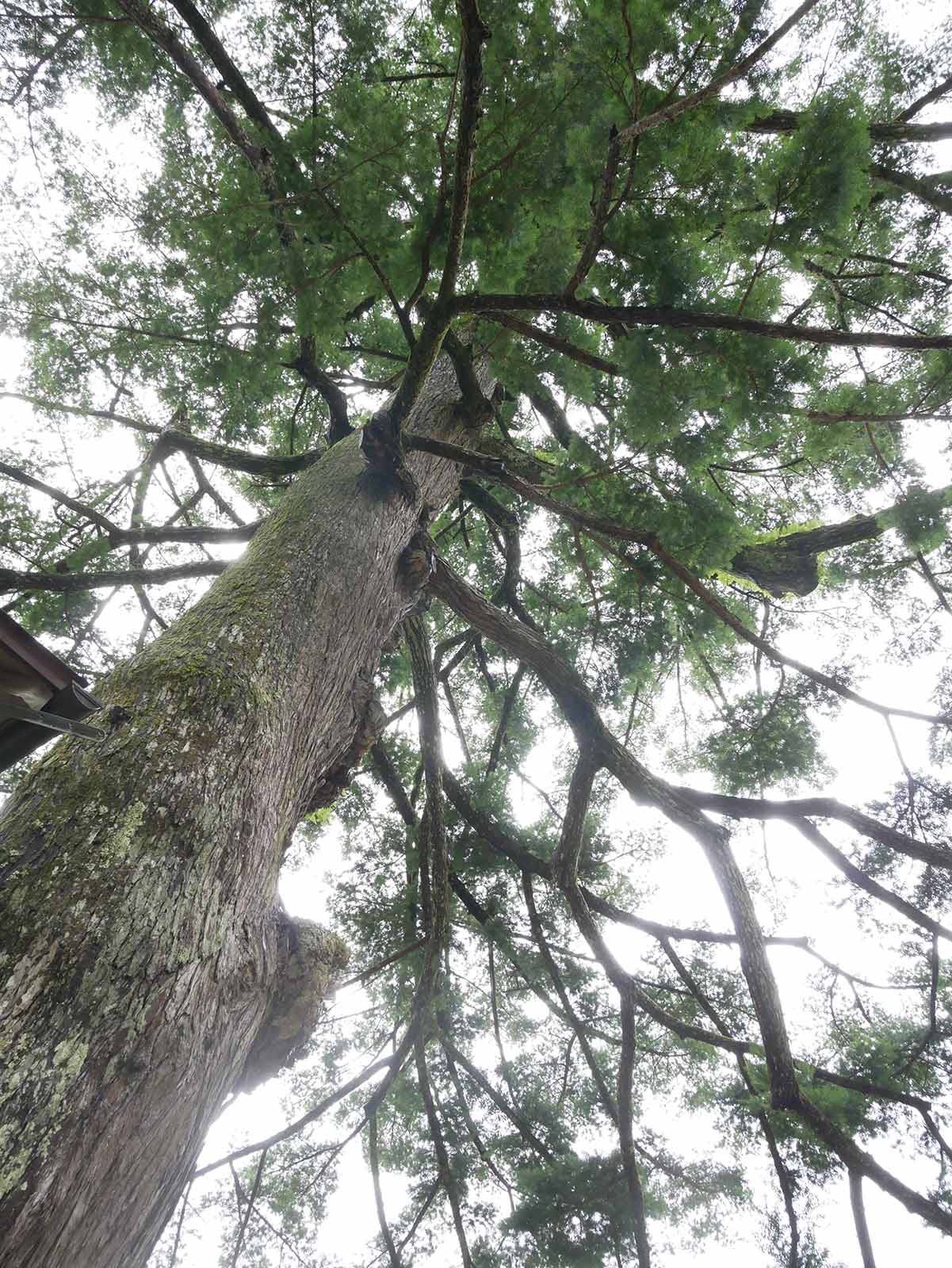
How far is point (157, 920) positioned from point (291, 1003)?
61 centimetres

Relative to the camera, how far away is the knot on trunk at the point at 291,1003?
5.28 ft

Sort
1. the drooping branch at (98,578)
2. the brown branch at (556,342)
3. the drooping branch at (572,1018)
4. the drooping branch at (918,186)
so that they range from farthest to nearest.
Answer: the drooping branch at (572,1018) < the drooping branch at (918,186) < the drooping branch at (98,578) < the brown branch at (556,342)

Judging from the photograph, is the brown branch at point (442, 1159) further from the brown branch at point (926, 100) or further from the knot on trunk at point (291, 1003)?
the brown branch at point (926, 100)

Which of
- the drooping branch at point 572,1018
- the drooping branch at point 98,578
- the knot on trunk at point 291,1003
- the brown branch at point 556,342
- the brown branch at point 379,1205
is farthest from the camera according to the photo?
the drooping branch at point 572,1018

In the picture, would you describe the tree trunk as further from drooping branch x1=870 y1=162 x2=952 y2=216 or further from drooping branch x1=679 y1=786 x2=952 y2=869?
drooping branch x1=870 y1=162 x2=952 y2=216

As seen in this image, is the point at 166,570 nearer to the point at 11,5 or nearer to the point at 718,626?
the point at 718,626

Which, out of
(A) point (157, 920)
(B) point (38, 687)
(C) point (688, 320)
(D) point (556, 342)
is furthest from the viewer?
(D) point (556, 342)

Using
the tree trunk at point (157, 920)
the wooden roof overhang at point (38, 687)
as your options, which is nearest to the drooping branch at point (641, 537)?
the tree trunk at point (157, 920)

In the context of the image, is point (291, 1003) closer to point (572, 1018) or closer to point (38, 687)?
point (38, 687)

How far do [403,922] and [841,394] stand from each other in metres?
3.81

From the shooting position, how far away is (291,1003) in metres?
1.63

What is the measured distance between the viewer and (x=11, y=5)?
3252 millimetres

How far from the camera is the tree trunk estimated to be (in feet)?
3.03

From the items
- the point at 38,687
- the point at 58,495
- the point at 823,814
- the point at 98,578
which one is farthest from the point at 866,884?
the point at 58,495
